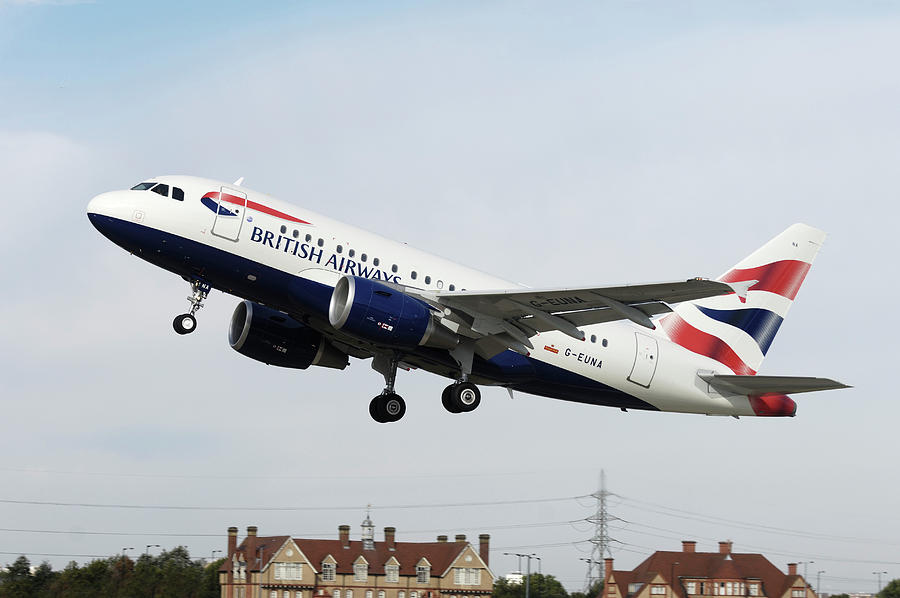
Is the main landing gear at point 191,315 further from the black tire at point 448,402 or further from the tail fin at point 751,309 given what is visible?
the tail fin at point 751,309

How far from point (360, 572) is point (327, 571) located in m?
2.35

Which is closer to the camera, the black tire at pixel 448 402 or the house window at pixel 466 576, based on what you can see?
the black tire at pixel 448 402

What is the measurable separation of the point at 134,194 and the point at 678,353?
17182 millimetres

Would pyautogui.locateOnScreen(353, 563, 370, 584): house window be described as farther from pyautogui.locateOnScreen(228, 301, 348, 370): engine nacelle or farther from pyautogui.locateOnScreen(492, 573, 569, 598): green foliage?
pyautogui.locateOnScreen(228, 301, 348, 370): engine nacelle

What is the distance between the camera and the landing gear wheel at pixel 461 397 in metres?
34.8

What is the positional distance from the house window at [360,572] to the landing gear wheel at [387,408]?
164 feet

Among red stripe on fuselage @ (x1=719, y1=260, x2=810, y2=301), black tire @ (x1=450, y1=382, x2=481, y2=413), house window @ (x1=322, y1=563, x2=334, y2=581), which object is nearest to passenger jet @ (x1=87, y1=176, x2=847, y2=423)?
black tire @ (x1=450, y1=382, x2=481, y2=413)

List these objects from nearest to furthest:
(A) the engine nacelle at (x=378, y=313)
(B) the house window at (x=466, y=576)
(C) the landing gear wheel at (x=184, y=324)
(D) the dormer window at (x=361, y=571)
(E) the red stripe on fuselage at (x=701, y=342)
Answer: (A) the engine nacelle at (x=378, y=313), (C) the landing gear wheel at (x=184, y=324), (E) the red stripe on fuselage at (x=701, y=342), (D) the dormer window at (x=361, y=571), (B) the house window at (x=466, y=576)

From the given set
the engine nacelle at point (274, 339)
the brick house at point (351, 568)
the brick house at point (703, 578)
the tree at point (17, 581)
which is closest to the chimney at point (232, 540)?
the brick house at point (351, 568)

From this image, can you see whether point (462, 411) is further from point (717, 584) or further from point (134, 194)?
point (717, 584)

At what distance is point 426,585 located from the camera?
85.2m

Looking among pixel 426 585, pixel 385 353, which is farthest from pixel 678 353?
pixel 426 585

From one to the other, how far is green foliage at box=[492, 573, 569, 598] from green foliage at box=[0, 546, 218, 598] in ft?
85.8

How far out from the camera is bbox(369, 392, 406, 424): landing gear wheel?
1416 inches
